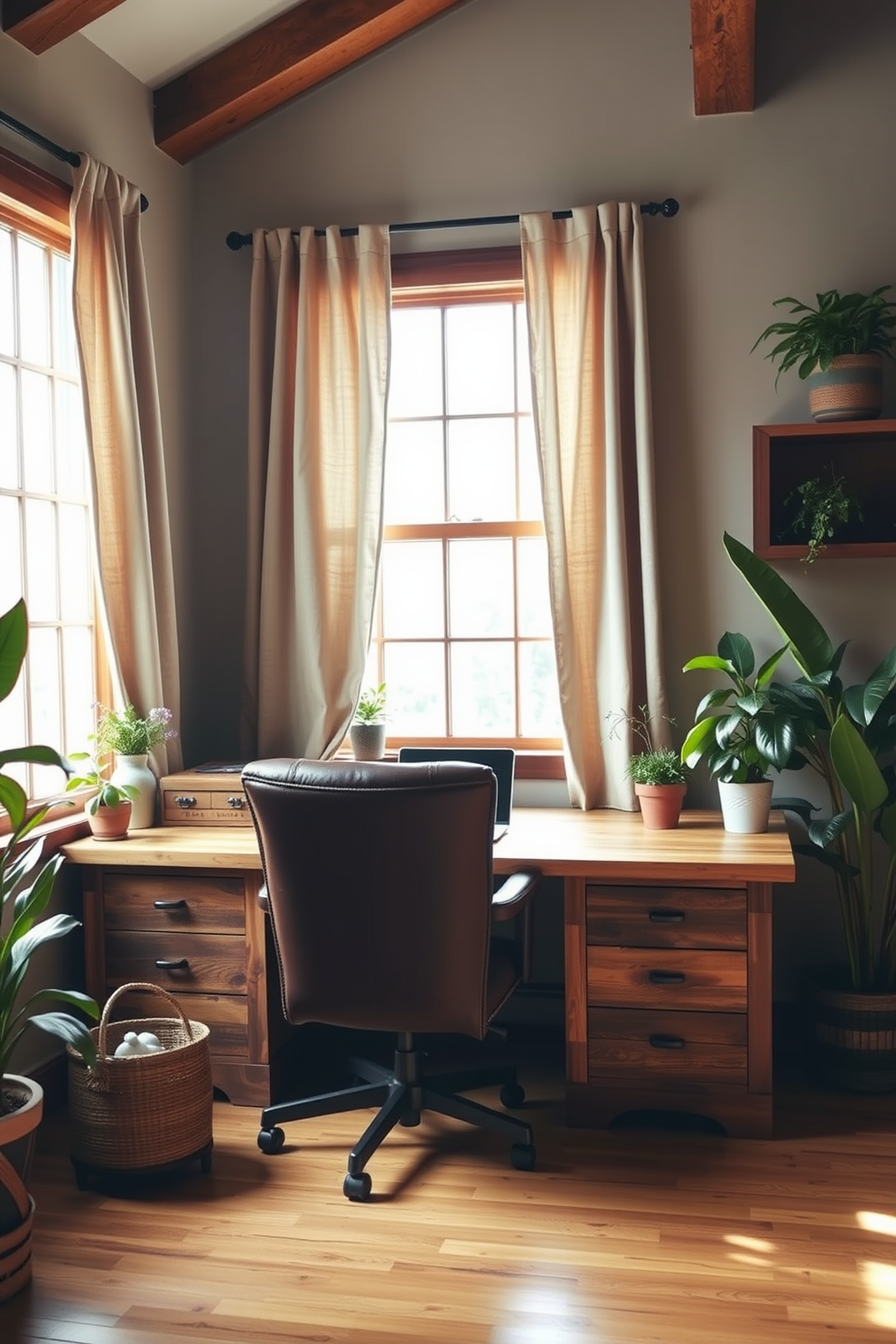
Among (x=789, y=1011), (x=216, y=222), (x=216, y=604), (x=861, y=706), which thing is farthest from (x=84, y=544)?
(x=789, y=1011)

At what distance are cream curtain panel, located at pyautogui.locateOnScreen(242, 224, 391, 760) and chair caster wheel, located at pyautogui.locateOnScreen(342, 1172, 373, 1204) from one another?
1393 mm

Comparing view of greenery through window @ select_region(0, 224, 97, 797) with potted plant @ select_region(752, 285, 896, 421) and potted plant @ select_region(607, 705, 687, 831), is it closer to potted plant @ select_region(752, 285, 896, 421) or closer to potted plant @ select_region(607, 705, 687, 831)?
potted plant @ select_region(607, 705, 687, 831)

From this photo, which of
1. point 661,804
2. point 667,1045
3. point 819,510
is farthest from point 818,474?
point 667,1045

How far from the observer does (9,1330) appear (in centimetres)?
226

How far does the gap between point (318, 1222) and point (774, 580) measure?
2024 millimetres

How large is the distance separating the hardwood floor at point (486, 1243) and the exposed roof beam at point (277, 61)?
3.01 meters

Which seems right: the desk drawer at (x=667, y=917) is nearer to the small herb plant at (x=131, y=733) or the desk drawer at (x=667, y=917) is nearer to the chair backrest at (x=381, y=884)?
the chair backrest at (x=381, y=884)

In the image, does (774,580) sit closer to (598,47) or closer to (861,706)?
(861,706)

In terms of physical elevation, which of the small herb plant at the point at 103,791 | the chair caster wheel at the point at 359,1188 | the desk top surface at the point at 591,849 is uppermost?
the small herb plant at the point at 103,791

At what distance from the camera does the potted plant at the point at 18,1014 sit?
7.86 ft

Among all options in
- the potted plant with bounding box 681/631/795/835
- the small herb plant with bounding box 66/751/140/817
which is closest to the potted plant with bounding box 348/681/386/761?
the small herb plant with bounding box 66/751/140/817

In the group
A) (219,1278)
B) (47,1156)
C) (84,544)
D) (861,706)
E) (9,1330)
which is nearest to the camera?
(9,1330)

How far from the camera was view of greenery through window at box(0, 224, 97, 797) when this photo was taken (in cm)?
326

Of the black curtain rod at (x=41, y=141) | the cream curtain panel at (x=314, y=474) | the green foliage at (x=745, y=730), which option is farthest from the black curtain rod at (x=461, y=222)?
the green foliage at (x=745, y=730)
